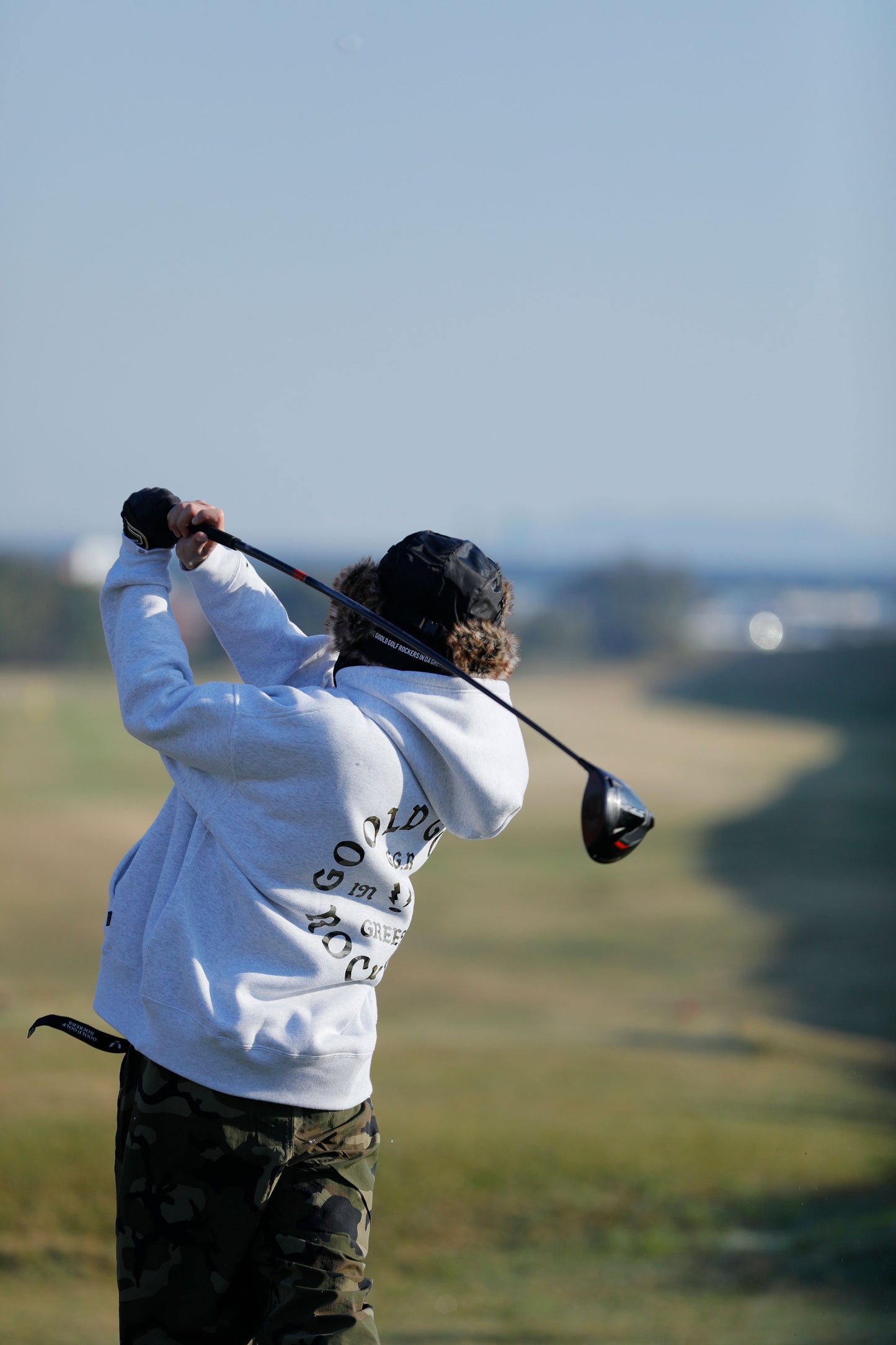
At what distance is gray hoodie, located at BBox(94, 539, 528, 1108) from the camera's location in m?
1.19

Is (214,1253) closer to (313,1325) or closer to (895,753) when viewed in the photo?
(313,1325)

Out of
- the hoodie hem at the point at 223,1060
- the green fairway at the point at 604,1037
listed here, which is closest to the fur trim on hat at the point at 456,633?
the hoodie hem at the point at 223,1060

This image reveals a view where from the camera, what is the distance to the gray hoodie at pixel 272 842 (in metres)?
1.19

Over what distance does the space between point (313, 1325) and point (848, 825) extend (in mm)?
6473

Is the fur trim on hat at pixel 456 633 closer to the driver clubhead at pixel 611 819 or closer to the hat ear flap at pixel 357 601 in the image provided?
the hat ear flap at pixel 357 601

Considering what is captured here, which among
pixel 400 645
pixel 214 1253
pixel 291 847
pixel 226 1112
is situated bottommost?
pixel 214 1253

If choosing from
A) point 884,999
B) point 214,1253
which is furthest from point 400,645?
point 884,999

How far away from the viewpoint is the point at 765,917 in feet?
21.6

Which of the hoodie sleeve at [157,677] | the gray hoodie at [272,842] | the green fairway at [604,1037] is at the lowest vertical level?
the green fairway at [604,1037]

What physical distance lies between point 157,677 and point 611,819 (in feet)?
1.41

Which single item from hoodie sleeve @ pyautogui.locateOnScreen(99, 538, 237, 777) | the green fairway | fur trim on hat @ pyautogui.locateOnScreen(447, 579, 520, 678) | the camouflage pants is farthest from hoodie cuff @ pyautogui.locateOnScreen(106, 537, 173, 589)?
the green fairway

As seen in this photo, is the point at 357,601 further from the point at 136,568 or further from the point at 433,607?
the point at 136,568

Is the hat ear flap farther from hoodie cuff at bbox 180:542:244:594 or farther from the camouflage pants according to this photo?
the camouflage pants

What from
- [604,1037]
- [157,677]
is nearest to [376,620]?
[157,677]
